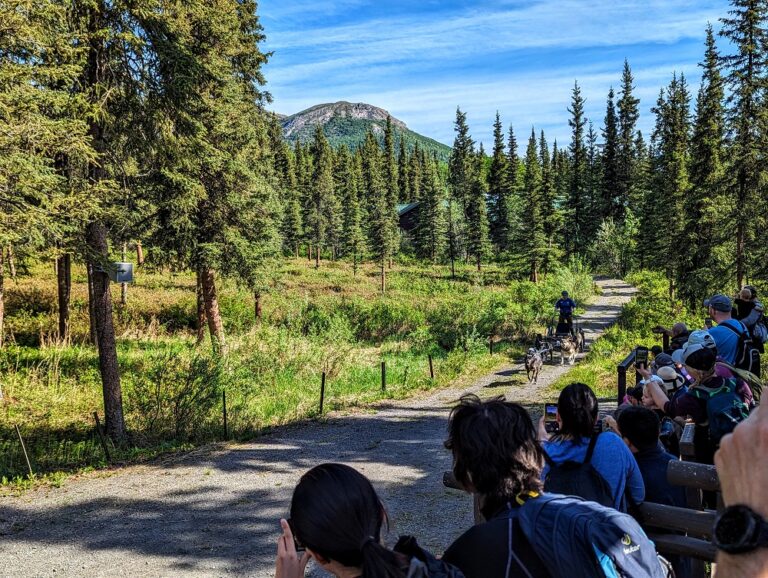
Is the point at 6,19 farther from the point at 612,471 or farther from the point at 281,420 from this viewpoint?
the point at 612,471

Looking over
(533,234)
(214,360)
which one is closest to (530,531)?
(214,360)

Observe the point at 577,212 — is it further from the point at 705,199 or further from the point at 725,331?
the point at 725,331

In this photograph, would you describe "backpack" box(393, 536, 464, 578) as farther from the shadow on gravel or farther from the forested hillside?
the forested hillside

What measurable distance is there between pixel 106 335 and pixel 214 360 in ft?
12.8

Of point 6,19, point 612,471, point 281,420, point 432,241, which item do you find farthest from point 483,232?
point 612,471

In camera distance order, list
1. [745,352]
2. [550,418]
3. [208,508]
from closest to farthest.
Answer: [550,418] → [745,352] → [208,508]

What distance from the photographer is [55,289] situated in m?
31.4

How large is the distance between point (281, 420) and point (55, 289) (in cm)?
2469

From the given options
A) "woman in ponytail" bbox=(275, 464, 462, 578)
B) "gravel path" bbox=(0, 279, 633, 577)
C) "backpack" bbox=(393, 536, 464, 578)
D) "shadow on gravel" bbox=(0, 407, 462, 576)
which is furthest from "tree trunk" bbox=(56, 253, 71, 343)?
"backpack" bbox=(393, 536, 464, 578)

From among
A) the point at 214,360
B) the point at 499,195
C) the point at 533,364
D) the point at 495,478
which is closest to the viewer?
the point at 495,478

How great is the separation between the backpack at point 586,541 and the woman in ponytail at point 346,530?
40 cm

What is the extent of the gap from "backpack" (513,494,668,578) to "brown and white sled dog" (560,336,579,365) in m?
18.4

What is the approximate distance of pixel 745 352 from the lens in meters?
6.33

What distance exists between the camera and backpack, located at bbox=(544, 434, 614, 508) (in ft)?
9.66
